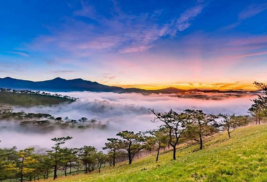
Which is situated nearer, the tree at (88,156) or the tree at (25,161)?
the tree at (25,161)

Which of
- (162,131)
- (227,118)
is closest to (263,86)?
(162,131)

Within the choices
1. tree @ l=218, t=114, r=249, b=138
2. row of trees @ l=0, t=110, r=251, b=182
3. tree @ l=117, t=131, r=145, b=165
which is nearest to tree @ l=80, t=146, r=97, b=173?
row of trees @ l=0, t=110, r=251, b=182

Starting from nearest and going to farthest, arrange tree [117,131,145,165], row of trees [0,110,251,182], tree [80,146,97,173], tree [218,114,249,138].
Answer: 1. row of trees [0,110,251,182]
2. tree [117,131,145,165]
3. tree [218,114,249,138]
4. tree [80,146,97,173]

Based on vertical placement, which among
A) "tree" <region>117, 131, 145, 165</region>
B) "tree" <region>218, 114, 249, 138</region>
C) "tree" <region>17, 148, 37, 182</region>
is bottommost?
"tree" <region>17, 148, 37, 182</region>

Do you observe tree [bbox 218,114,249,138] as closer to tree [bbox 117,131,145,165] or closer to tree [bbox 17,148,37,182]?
tree [bbox 117,131,145,165]

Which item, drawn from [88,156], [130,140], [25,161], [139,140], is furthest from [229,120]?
[25,161]

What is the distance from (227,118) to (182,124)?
161 feet

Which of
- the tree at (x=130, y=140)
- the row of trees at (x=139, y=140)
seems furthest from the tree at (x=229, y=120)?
the tree at (x=130, y=140)

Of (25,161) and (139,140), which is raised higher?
(139,140)

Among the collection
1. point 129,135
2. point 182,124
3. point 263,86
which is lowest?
point 129,135

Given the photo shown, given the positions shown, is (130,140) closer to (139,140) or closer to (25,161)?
(139,140)

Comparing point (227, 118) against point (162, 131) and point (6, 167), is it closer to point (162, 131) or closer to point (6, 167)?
point (162, 131)

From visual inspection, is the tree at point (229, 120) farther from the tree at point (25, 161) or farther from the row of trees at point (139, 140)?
the tree at point (25, 161)

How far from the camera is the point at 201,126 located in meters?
61.2
